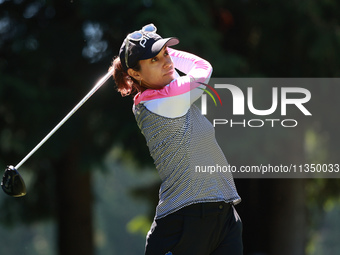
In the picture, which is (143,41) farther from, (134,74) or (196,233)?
(196,233)

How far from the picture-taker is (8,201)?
11.7 meters

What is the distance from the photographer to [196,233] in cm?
333

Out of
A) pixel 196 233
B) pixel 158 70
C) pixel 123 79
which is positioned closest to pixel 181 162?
pixel 196 233

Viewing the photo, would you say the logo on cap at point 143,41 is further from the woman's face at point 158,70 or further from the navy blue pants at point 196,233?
the navy blue pants at point 196,233

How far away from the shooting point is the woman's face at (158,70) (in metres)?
3.47

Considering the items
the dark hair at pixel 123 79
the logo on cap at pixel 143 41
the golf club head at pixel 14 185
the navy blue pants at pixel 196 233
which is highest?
the logo on cap at pixel 143 41

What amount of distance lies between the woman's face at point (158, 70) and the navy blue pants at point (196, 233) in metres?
0.68

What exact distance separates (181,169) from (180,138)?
0.16m

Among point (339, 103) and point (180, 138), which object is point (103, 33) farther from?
point (180, 138)

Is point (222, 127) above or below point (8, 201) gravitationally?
above

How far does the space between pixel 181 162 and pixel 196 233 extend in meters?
0.37

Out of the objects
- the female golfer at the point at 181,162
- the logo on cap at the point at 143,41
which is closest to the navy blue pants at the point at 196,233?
the female golfer at the point at 181,162

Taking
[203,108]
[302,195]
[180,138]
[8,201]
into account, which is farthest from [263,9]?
[180,138]

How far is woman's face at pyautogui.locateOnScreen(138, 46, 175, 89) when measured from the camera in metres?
3.47
